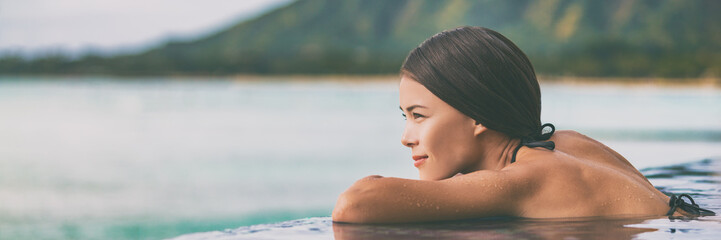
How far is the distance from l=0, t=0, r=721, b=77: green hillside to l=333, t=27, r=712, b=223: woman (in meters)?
94.0

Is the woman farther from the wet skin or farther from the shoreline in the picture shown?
the shoreline

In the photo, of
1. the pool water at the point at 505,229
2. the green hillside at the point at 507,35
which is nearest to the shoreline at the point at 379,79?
the green hillside at the point at 507,35

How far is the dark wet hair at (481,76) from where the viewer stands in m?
3.03

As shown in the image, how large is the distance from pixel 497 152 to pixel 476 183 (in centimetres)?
34

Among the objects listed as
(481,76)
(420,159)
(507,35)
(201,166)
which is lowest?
(420,159)

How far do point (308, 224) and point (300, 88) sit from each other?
115333 millimetres

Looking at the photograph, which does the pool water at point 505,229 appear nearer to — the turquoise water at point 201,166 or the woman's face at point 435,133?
the woman's face at point 435,133

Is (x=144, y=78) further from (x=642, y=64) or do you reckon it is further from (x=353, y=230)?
(x=353, y=230)

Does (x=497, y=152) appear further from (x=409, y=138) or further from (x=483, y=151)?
(x=409, y=138)

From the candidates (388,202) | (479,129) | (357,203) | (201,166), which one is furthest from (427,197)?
(201,166)

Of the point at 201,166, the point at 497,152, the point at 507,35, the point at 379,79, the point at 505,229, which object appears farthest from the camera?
the point at 507,35

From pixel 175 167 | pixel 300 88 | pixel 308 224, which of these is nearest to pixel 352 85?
pixel 300 88

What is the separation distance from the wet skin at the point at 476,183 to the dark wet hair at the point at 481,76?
48 mm

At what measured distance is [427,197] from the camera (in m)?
2.87
